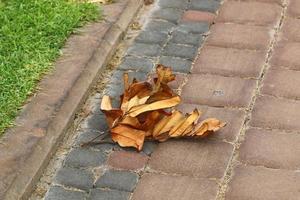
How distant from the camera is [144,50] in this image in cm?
377

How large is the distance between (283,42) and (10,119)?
1.68m

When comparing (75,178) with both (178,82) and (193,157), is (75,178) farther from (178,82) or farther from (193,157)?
(178,82)

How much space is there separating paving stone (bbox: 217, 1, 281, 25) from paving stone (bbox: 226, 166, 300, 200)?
4.56 ft

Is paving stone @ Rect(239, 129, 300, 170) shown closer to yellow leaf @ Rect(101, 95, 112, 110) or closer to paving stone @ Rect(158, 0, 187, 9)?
yellow leaf @ Rect(101, 95, 112, 110)

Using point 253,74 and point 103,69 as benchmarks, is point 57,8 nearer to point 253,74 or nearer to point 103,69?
point 103,69

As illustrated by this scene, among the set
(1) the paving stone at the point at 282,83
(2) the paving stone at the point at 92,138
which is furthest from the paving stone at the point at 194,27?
(2) the paving stone at the point at 92,138

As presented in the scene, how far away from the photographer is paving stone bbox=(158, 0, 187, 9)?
4.21 m

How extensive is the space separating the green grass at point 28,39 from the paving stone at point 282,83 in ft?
3.72

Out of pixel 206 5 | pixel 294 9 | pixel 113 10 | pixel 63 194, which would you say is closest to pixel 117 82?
pixel 113 10

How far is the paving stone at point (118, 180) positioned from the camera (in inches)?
111

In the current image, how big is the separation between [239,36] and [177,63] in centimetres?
48

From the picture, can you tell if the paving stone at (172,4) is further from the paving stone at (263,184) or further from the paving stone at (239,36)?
the paving stone at (263,184)

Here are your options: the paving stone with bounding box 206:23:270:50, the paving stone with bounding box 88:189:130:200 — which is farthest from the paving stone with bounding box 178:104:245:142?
the paving stone with bounding box 206:23:270:50

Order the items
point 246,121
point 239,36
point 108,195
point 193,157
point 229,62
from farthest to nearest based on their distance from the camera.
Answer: point 239,36 → point 229,62 → point 246,121 → point 193,157 → point 108,195
